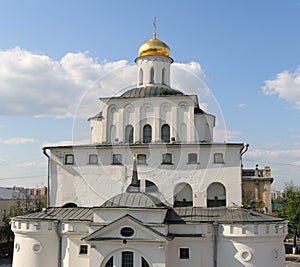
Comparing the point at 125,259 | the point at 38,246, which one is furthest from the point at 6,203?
the point at 125,259

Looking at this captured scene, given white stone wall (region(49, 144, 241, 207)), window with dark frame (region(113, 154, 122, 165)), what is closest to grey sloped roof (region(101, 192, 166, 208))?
white stone wall (region(49, 144, 241, 207))

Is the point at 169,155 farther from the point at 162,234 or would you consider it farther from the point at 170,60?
the point at 170,60

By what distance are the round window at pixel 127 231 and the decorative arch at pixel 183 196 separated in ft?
22.1

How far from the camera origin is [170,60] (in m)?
33.2

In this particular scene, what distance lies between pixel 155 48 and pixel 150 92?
15.3 ft

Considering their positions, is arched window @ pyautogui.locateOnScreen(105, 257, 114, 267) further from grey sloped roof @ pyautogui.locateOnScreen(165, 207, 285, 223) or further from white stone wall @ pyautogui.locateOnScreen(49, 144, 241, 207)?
white stone wall @ pyautogui.locateOnScreen(49, 144, 241, 207)

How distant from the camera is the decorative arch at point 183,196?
2760 centimetres

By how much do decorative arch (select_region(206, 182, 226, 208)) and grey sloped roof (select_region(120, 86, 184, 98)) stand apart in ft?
24.5

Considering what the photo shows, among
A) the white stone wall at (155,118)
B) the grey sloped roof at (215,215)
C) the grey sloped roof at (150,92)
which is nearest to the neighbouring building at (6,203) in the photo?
the white stone wall at (155,118)

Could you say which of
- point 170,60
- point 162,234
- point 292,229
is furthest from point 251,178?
point 162,234

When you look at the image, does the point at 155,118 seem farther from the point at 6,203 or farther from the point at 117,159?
the point at 6,203

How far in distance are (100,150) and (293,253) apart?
82.4 feet

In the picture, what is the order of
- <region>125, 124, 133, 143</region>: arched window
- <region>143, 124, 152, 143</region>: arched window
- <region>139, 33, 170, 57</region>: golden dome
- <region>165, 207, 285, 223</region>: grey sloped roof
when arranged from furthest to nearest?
<region>139, 33, 170, 57</region>: golden dome
<region>125, 124, 133, 143</region>: arched window
<region>143, 124, 152, 143</region>: arched window
<region>165, 207, 285, 223</region>: grey sloped roof

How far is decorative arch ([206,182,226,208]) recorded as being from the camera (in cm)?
2728
